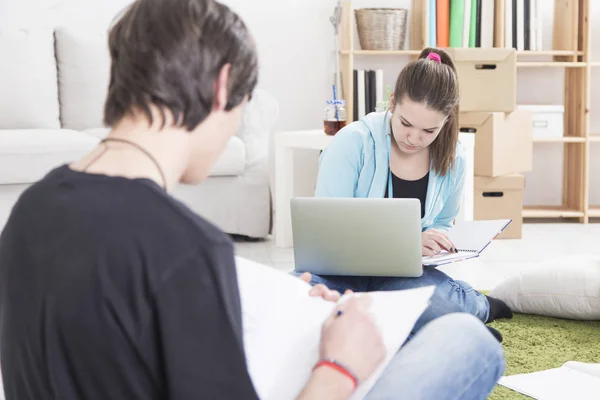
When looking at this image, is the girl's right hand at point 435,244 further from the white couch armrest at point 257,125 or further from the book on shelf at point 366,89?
the book on shelf at point 366,89

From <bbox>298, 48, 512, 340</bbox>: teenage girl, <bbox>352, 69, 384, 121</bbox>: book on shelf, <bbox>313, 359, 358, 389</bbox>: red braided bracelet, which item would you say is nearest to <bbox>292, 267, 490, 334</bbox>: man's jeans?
<bbox>298, 48, 512, 340</bbox>: teenage girl

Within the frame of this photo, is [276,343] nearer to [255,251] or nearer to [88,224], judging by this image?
[88,224]

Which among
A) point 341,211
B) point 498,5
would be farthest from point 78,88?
A: point 341,211

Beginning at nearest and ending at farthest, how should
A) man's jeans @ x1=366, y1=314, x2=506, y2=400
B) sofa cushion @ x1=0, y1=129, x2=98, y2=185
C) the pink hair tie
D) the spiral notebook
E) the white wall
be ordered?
man's jeans @ x1=366, y1=314, x2=506, y2=400
the spiral notebook
the pink hair tie
sofa cushion @ x1=0, y1=129, x2=98, y2=185
the white wall

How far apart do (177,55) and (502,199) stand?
3.42 meters

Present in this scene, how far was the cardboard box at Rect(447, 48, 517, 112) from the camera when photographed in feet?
12.7

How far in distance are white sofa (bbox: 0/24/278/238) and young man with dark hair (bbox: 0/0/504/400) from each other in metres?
2.80

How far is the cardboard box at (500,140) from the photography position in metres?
3.89

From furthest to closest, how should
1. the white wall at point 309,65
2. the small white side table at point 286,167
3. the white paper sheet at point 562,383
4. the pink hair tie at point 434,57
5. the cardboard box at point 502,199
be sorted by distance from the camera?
the white wall at point 309,65 → the cardboard box at point 502,199 → the small white side table at point 286,167 → the pink hair tie at point 434,57 → the white paper sheet at point 562,383

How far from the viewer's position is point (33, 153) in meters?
3.42

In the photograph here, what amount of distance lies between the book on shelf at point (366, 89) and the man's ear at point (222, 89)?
135 inches

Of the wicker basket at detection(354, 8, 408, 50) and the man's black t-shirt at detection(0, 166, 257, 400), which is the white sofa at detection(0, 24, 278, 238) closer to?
the wicker basket at detection(354, 8, 408, 50)

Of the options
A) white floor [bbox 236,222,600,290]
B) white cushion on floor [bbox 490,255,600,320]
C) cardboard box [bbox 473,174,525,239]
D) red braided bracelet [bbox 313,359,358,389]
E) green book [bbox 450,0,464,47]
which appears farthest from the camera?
green book [bbox 450,0,464,47]

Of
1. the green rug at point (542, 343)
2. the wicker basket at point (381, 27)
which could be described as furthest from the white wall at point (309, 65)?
the green rug at point (542, 343)
